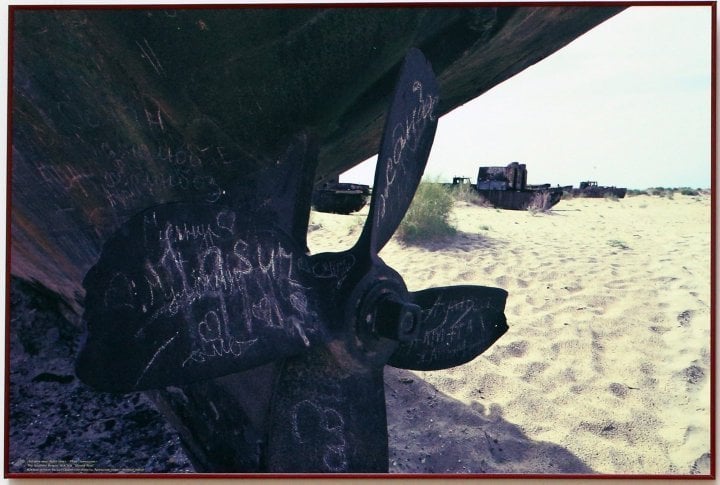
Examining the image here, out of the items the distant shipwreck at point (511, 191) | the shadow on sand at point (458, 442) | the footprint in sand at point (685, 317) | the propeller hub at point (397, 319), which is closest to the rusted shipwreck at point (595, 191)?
the distant shipwreck at point (511, 191)

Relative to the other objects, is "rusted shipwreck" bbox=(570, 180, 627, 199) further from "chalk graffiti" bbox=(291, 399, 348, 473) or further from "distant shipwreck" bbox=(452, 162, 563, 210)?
"chalk graffiti" bbox=(291, 399, 348, 473)

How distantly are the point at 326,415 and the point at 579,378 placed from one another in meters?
1.91

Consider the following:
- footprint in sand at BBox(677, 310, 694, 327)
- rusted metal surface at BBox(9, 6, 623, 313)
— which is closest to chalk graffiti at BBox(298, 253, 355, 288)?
rusted metal surface at BBox(9, 6, 623, 313)

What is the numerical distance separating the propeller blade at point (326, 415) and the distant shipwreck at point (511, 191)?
7772 millimetres

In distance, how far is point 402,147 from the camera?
1.88m

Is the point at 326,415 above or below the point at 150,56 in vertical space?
below

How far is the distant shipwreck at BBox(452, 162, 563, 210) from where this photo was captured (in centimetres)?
920

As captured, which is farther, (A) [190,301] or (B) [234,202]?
(B) [234,202]

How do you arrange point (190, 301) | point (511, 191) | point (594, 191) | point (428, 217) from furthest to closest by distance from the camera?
point (594, 191) < point (511, 191) < point (428, 217) < point (190, 301)

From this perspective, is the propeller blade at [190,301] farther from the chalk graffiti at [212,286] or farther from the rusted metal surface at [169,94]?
the rusted metal surface at [169,94]

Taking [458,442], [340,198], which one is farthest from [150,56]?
[340,198]

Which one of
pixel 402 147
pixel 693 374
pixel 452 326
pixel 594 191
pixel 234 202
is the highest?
pixel 402 147

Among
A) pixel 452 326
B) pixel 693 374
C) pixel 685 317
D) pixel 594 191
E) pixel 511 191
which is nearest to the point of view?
pixel 452 326

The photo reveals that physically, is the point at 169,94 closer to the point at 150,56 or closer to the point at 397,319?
the point at 150,56
